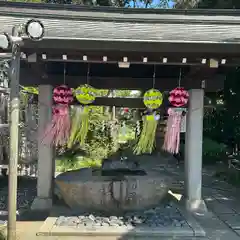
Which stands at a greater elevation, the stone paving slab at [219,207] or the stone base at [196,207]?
the stone base at [196,207]

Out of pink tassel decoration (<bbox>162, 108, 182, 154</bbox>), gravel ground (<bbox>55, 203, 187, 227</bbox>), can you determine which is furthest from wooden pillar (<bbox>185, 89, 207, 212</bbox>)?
pink tassel decoration (<bbox>162, 108, 182, 154</bbox>)

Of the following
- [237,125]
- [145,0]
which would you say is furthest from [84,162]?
[145,0]

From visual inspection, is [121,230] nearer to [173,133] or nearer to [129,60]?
[173,133]

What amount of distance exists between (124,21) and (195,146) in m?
2.90

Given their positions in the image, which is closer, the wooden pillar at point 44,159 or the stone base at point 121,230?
the stone base at point 121,230

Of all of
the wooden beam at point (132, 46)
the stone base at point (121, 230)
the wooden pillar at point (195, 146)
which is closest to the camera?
the wooden beam at point (132, 46)

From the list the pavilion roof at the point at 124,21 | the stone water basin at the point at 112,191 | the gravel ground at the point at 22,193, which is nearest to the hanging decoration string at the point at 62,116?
the stone water basin at the point at 112,191

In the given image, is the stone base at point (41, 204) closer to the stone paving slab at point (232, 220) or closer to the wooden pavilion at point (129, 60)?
A: the wooden pavilion at point (129, 60)

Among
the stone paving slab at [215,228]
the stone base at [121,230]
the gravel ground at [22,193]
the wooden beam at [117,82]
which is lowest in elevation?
the gravel ground at [22,193]

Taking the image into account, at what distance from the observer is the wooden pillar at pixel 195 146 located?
7.34 m

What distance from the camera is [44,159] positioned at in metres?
7.29

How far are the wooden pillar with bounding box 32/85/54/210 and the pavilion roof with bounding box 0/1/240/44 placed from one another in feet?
4.50

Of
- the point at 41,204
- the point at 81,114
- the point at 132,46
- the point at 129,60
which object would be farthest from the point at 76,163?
the point at 132,46

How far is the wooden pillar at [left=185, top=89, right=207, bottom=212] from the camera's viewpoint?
24.1ft
